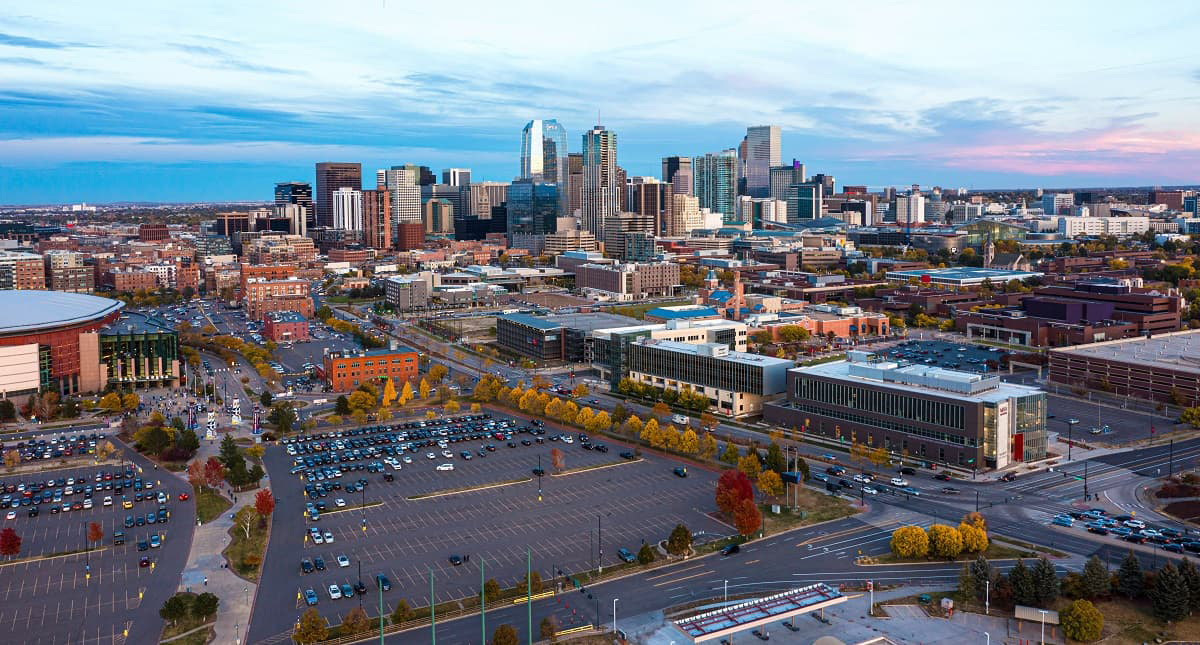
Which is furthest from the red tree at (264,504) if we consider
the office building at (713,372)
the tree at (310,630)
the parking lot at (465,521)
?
the office building at (713,372)

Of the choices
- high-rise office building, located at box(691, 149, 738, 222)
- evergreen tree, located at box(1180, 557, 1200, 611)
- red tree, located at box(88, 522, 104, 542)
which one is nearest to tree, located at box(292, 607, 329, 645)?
red tree, located at box(88, 522, 104, 542)

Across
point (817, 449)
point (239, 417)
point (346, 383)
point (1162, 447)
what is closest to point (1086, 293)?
point (1162, 447)

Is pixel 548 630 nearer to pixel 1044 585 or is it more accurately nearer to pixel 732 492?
pixel 732 492

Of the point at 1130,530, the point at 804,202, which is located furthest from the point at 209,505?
the point at 804,202

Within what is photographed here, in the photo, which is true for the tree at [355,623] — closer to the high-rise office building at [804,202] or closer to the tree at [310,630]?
the tree at [310,630]

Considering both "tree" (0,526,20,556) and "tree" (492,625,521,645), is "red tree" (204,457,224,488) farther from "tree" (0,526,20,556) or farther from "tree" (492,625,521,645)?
"tree" (492,625,521,645)

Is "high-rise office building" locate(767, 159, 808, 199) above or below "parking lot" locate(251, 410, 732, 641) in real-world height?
above

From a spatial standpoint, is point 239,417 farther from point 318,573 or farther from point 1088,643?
point 1088,643
